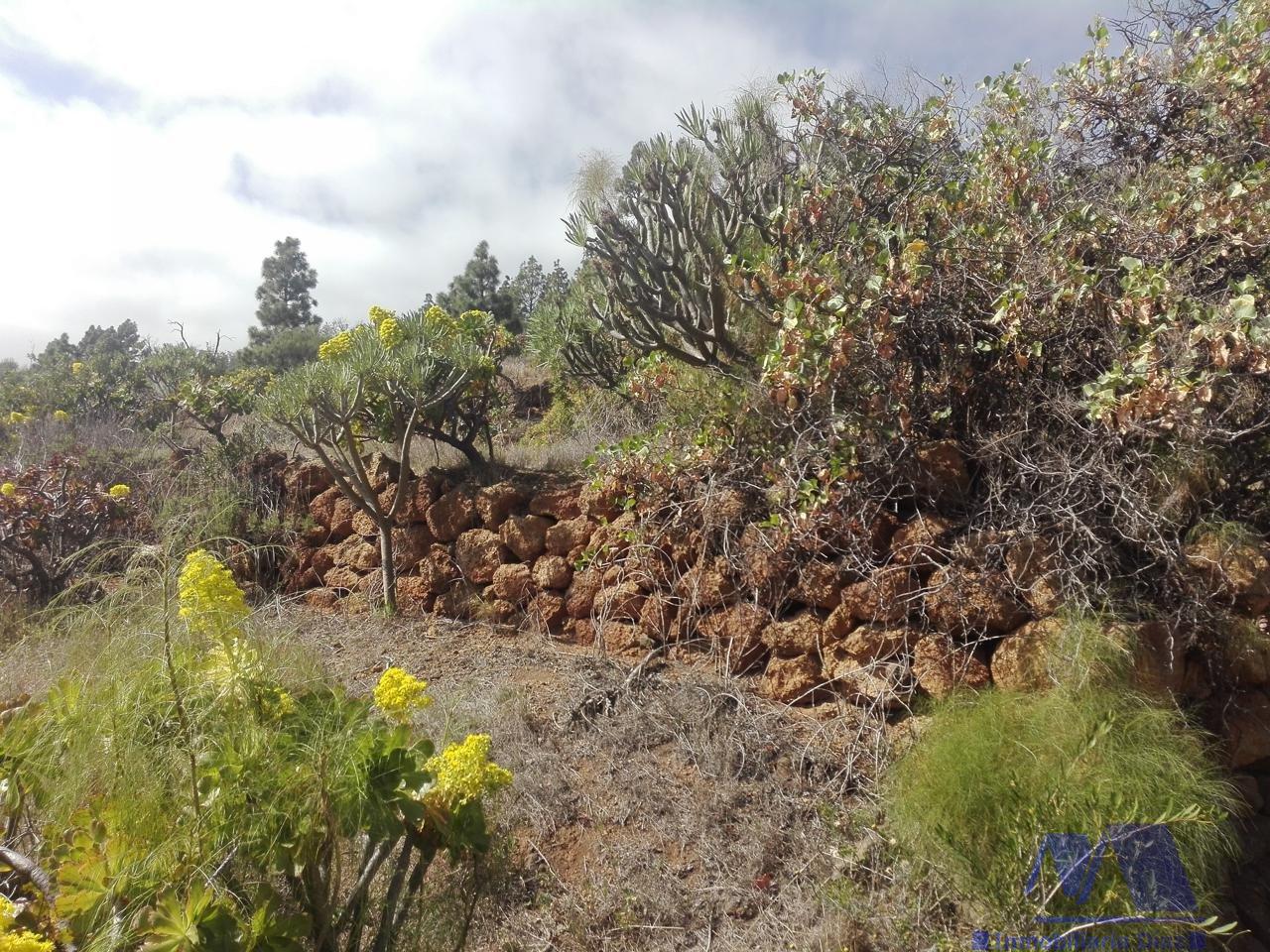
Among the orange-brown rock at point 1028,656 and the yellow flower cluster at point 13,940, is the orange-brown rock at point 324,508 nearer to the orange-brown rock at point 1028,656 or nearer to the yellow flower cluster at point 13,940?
the orange-brown rock at point 1028,656

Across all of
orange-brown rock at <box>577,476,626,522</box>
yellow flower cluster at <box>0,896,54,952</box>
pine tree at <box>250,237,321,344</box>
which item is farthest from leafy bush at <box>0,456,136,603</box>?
pine tree at <box>250,237,321,344</box>

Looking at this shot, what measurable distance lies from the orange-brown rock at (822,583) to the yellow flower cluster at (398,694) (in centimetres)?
225

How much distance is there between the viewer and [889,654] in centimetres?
375

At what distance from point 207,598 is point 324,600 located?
4.29 metres

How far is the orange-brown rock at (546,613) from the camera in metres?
5.17

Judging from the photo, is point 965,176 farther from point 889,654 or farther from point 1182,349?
point 889,654

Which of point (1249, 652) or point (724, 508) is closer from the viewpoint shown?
point (1249, 652)

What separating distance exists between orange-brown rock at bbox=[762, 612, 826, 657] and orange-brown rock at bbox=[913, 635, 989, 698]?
495 millimetres

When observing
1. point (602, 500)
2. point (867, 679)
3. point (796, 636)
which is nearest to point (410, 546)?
point (602, 500)

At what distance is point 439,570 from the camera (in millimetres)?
5766

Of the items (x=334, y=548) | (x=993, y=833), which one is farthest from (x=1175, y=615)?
(x=334, y=548)

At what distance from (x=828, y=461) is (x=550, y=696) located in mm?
1890

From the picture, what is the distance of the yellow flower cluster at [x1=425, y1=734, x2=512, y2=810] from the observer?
2.08 metres

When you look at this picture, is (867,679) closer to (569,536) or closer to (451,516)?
(569,536)
